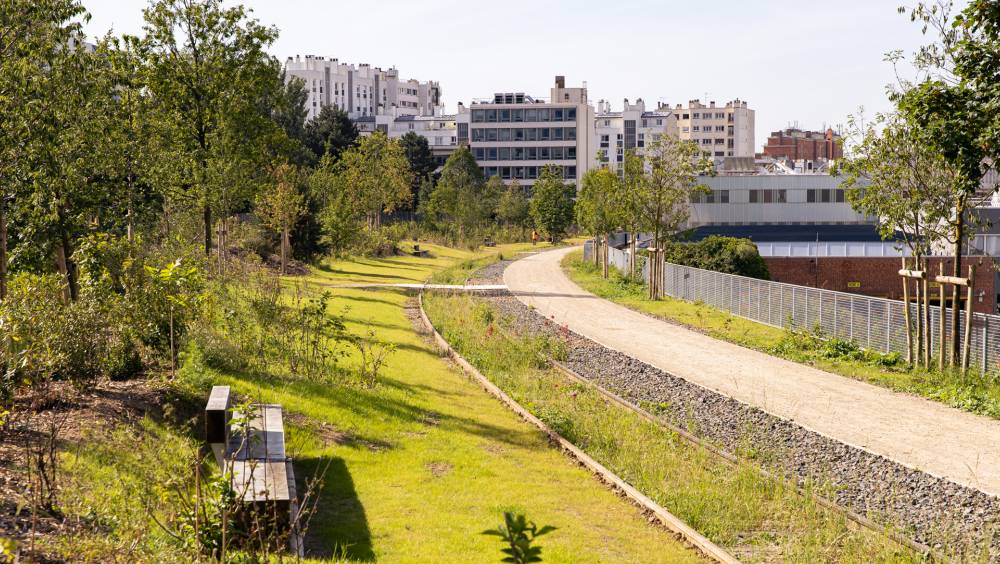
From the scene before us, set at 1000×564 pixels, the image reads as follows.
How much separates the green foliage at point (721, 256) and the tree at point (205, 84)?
62.6 ft

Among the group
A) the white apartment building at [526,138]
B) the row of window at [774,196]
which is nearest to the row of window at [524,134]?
the white apartment building at [526,138]

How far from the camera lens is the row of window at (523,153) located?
137500 millimetres

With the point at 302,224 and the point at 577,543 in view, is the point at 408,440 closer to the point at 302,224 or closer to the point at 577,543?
the point at 577,543

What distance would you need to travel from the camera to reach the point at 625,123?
182 metres

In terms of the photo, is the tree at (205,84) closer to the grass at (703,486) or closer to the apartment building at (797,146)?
the grass at (703,486)

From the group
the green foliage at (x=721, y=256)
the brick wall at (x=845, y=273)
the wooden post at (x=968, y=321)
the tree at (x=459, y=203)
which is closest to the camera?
the wooden post at (x=968, y=321)

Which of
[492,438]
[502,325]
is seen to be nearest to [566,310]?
[502,325]

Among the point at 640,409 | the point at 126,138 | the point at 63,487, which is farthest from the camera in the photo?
the point at 126,138

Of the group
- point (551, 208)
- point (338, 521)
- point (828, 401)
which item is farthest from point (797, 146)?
point (338, 521)

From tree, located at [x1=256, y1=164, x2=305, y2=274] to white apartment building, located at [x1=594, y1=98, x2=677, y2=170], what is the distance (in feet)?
396

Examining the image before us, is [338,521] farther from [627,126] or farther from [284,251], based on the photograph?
[627,126]

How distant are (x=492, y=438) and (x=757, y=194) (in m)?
65.2

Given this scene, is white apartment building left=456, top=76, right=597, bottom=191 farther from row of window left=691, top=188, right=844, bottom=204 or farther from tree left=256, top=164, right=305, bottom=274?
tree left=256, top=164, right=305, bottom=274

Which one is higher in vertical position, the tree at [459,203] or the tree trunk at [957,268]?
the tree at [459,203]
